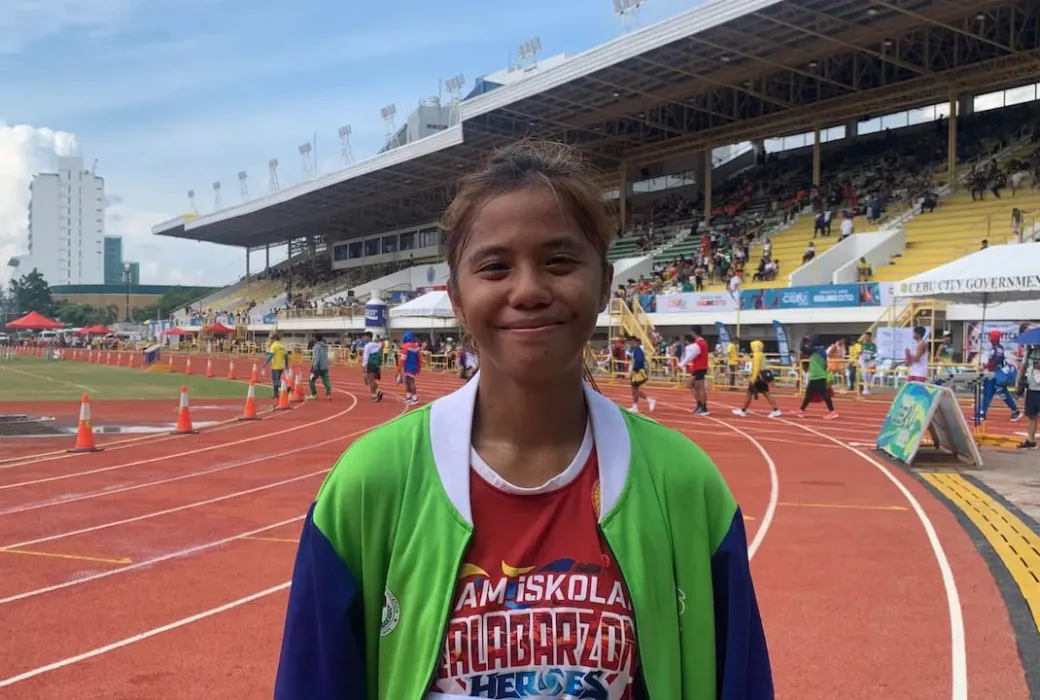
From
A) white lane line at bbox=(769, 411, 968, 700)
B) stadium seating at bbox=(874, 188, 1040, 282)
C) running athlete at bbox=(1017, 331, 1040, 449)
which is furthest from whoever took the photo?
stadium seating at bbox=(874, 188, 1040, 282)

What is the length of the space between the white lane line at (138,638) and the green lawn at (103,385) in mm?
17522

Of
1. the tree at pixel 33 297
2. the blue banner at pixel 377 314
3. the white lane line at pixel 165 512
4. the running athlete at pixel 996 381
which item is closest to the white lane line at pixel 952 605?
the white lane line at pixel 165 512

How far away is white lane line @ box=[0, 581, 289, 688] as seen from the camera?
414 centimetres

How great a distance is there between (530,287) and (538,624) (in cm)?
57

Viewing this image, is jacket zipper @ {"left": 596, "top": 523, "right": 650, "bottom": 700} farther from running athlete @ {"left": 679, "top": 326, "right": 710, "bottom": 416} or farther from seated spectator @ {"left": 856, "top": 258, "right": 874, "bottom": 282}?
seated spectator @ {"left": 856, "top": 258, "right": 874, "bottom": 282}

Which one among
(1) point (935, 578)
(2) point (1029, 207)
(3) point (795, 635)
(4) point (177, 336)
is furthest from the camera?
(4) point (177, 336)

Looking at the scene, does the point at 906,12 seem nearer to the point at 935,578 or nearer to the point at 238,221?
the point at 935,578

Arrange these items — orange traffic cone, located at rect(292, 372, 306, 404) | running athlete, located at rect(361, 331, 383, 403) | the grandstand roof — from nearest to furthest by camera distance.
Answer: orange traffic cone, located at rect(292, 372, 306, 404), running athlete, located at rect(361, 331, 383, 403), the grandstand roof

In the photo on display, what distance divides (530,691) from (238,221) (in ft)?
230

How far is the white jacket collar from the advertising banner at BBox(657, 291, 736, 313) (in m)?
27.8

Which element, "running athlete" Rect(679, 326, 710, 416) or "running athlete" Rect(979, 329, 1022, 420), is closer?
"running athlete" Rect(979, 329, 1022, 420)

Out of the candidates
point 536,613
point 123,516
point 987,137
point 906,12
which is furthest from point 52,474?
point 987,137

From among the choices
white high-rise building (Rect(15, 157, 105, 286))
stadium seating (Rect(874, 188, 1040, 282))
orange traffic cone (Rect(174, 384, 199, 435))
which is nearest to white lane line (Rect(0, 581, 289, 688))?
orange traffic cone (Rect(174, 384, 199, 435))

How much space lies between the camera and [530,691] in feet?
4.58
